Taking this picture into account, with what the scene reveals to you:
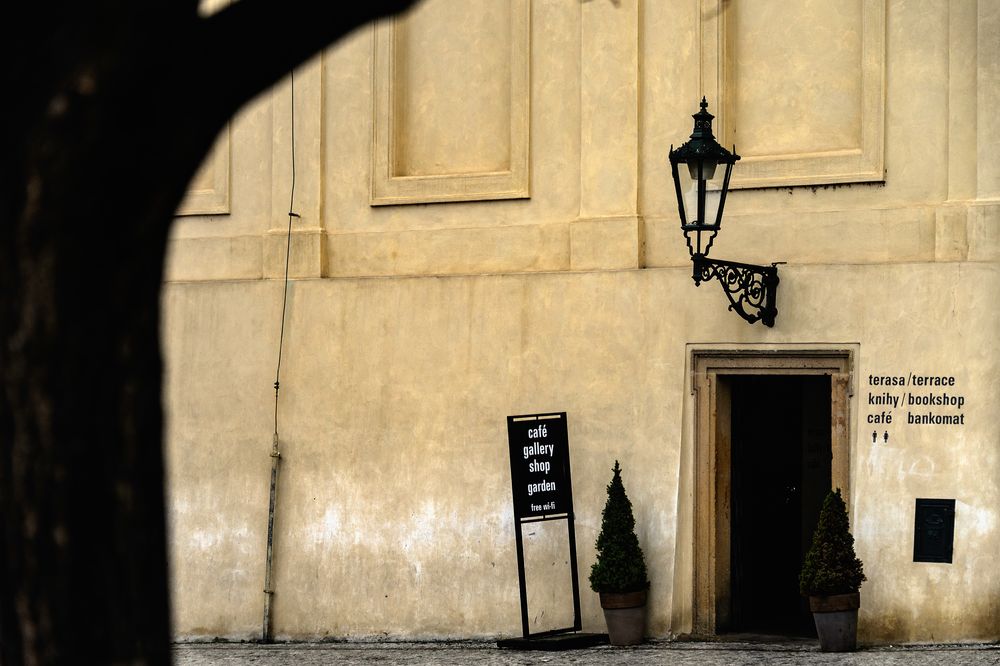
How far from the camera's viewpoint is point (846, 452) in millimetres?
11406

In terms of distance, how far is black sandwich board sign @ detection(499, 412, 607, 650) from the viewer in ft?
39.0

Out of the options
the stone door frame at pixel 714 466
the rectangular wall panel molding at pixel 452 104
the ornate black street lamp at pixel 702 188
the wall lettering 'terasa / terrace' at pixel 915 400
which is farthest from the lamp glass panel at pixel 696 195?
the rectangular wall panel molding at pixel 452 104

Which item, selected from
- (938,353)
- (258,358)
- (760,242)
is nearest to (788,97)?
(760,242)

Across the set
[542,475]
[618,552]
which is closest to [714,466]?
[618,552]

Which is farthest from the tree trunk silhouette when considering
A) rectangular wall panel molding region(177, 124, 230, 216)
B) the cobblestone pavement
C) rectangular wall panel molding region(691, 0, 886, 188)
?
rectangular wall panel molding region(177, 124, 230, 216)

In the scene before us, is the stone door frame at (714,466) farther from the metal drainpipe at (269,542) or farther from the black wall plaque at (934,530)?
the metal drainpipe at (269,542)

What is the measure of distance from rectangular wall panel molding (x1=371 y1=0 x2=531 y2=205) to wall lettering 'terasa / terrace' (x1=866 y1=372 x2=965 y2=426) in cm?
323

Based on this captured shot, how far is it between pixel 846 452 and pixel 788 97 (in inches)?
106

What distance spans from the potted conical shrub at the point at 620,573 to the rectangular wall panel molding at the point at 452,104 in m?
2.72

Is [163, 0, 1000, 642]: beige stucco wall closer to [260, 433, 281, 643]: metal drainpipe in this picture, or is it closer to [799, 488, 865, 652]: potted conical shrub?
[260, 433, 281, 643]: metal drainpipe

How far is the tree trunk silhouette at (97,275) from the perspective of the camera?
3750 millimetres

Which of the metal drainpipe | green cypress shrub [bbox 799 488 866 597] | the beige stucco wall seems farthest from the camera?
the metal drainpipe

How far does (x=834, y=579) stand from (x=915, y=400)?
4.81 ft

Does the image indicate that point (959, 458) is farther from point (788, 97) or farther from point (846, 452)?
point (788, 97)
